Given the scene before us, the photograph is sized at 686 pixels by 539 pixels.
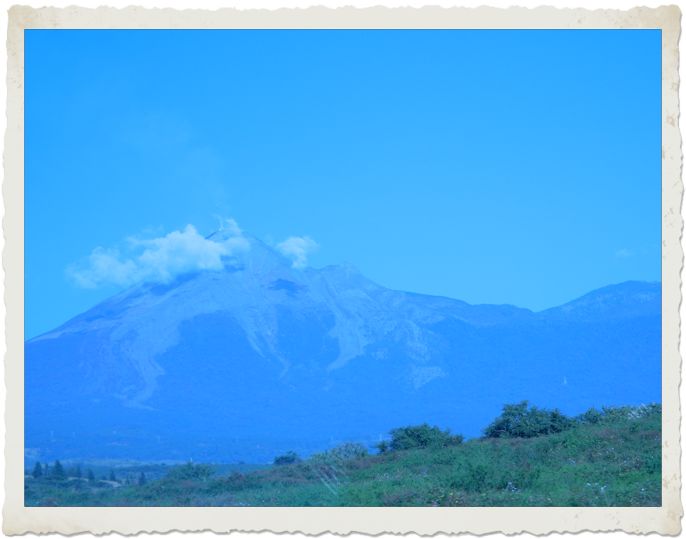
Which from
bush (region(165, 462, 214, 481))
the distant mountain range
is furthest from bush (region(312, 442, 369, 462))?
bush (region(165, 462, 214, 481))

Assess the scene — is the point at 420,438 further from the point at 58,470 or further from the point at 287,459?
the point at 58,470

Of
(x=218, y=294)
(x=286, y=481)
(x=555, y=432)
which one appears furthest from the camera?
(x=218, y=294)

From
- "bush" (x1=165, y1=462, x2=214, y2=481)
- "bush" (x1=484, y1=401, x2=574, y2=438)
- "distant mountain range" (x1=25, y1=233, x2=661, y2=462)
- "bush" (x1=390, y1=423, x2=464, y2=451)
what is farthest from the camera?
"distant mountain range" (x1=25, y1=233, x2=661, y2=462)

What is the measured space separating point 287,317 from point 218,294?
111 cm

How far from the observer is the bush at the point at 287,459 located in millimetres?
10297

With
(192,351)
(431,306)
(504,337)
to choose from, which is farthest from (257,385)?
(504,337)

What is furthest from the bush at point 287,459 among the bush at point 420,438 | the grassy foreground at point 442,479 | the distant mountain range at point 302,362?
the bush at point 420,438

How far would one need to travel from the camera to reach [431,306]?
12.4 metres

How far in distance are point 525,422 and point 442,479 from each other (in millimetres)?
2637

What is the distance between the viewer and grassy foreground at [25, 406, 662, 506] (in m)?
7.78

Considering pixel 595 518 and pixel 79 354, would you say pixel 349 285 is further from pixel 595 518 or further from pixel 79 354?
pixel 595 518

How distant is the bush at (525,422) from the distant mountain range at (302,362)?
476mm

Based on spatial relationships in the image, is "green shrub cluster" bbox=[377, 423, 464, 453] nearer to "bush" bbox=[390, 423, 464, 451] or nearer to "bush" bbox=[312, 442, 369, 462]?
"bush" bbox=[390, 423, 464, 451]

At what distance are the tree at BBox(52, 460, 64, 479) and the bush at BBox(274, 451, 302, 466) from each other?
2.45m
